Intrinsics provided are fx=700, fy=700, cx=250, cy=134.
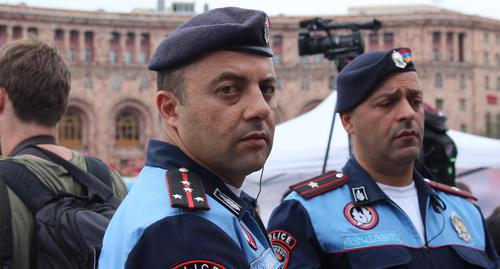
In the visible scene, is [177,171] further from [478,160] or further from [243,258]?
[478,160]

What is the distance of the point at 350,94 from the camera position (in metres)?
2.98

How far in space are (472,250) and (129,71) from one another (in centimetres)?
4709

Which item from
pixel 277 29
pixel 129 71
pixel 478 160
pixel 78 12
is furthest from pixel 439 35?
pixel 478 160

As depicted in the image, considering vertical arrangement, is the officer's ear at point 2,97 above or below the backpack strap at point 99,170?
above

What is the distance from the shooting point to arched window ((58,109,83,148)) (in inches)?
1831

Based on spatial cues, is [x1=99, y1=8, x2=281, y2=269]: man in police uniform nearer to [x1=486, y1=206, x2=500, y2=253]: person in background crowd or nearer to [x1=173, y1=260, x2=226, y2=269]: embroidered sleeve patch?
[x1=173, y1=260, x2=226, y2=269]: embroidered sleeve patch

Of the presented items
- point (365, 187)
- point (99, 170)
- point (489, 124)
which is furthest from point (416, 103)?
point (489, 124)

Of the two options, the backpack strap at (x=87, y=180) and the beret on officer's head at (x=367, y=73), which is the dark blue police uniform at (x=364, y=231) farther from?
the backpack strap at (x=87, y=180)

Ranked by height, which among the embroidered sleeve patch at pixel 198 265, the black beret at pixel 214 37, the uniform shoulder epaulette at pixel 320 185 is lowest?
the uniform shoulder epaulette at pixel 320 185

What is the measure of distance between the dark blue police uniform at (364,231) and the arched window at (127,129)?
149 ft

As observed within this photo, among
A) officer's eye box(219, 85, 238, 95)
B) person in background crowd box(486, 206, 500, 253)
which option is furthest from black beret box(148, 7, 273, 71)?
person in background crowd box(486, 206, 500, 253)

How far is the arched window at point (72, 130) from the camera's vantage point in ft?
153

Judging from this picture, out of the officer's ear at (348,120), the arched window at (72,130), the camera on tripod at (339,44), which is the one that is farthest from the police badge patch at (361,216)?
the arched window at (72,130)

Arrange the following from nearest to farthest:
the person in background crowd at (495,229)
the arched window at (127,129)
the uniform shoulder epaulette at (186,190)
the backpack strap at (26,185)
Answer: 1. the uniform shoulder epaulette at (186,190)
2. the backpack strap at (26,185)
3. the person in background crowd at (495,229)
4. the arched window at (127,129)
